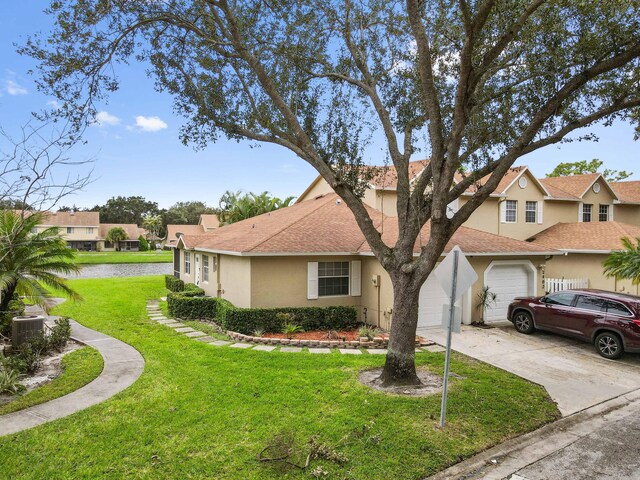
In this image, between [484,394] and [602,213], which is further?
[602,213]

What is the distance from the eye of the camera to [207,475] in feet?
16.9

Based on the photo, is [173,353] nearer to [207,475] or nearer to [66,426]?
[66,426]

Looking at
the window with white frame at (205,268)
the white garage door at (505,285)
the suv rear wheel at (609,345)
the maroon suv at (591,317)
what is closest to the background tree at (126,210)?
the window with white frame at (205,268)

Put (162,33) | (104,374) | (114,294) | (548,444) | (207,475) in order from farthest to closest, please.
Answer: (114,294) → (162,33) → (104,374) → (548,444) → (207,475)

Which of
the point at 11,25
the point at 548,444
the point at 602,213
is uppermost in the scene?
the point at 11,25

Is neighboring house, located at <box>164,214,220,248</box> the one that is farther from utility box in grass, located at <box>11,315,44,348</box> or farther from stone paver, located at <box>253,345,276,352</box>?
stone paver, located at <box>253,345,276,352</box>

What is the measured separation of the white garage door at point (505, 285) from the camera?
1530 centimetres

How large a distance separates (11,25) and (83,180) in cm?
453

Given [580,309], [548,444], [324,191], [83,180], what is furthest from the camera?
[324,191]

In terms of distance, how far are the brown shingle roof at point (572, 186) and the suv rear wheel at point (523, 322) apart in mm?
12812

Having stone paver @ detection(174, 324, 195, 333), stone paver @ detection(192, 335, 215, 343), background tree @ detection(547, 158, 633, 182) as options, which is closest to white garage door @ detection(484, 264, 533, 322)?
stone paver @ detection(192, 335, 215, 343)

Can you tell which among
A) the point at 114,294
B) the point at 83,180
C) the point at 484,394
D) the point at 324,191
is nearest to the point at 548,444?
the point at 484,394

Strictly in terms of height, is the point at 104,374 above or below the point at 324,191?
below

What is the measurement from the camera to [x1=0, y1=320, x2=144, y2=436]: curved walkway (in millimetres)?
6754
